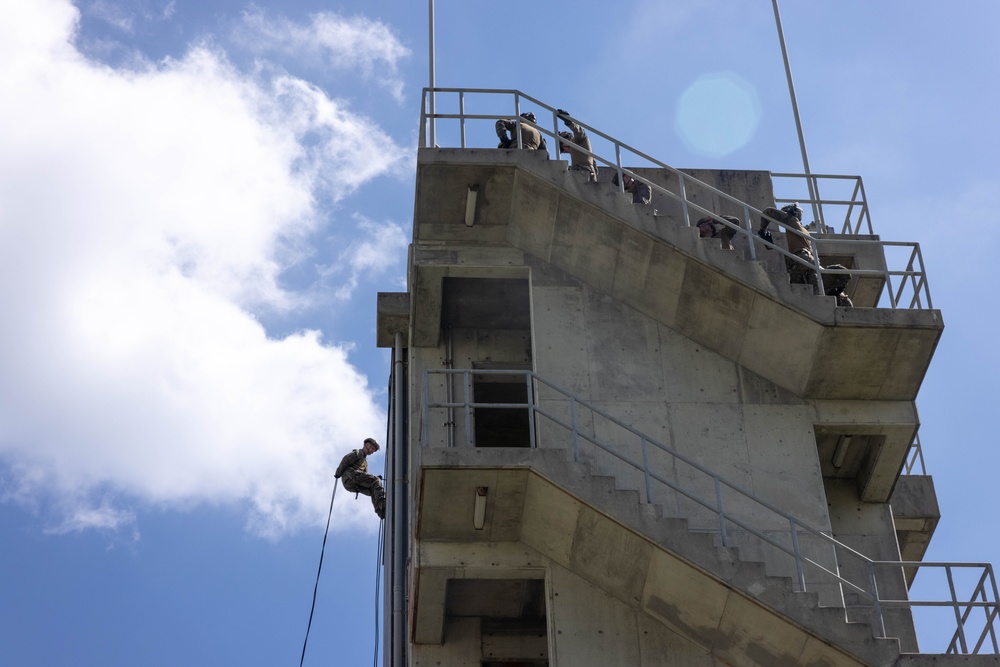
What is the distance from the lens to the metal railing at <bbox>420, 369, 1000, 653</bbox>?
64.3ft

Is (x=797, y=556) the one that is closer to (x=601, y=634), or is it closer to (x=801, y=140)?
(x=601, y=634)

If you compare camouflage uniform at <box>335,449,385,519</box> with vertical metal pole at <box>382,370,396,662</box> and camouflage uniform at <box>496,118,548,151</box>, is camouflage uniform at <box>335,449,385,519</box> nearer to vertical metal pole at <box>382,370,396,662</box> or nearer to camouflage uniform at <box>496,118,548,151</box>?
vertical metal pole at <box>382,370,396,662</box>

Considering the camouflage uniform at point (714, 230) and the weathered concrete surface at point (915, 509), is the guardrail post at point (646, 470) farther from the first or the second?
the weathered concrete surface at point (915, 509)

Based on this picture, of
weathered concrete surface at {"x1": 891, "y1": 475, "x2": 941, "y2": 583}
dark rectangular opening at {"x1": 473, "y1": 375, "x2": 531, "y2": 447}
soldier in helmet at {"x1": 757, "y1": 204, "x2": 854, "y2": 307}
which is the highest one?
soldier in helmet at {"x1": 757, "y1": 204, "x2": 854, "y2": 307}

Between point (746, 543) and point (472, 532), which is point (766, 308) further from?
point (472, 532)

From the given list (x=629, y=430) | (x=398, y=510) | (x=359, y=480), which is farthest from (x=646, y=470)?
(x=359, y=480)

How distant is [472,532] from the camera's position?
2038 cm

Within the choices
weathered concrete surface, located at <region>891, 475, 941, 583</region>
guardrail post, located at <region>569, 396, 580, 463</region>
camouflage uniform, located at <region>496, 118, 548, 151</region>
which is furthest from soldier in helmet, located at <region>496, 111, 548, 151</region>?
weathered concrete surface, located at <region>891, 475, 941, 583</region>

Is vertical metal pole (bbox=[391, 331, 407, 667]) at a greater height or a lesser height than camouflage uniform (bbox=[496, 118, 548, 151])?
lesser

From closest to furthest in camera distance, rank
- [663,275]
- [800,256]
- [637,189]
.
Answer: [663,275]
[800,256]
[637,189]

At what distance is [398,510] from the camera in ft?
77.9

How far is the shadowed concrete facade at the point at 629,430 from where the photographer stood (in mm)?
19375

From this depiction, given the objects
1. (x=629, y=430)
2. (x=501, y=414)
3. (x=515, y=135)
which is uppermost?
(x=515, y=135)

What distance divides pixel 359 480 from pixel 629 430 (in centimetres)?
716
